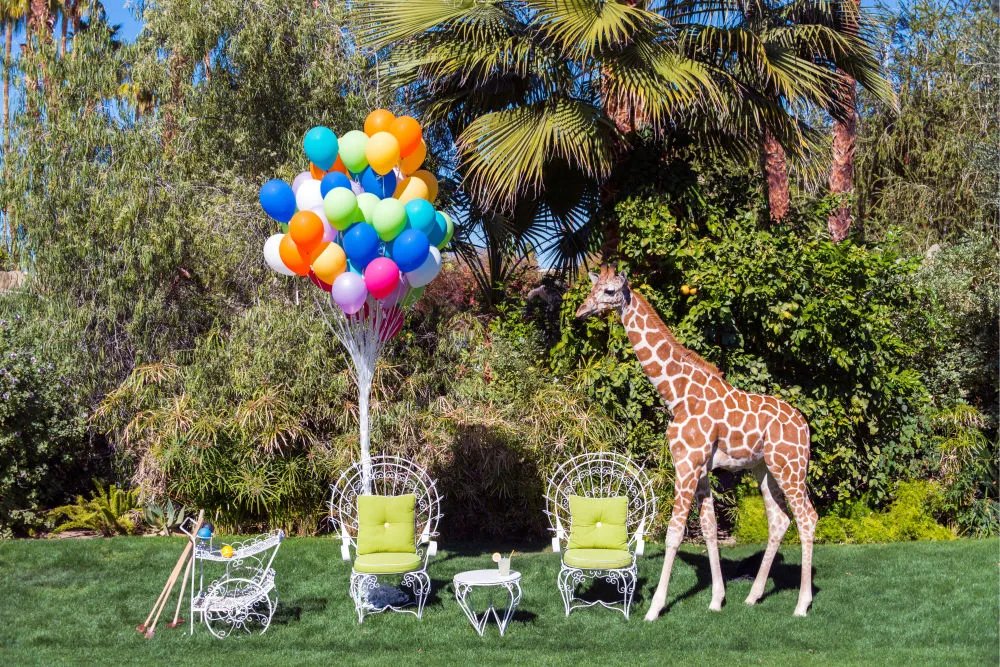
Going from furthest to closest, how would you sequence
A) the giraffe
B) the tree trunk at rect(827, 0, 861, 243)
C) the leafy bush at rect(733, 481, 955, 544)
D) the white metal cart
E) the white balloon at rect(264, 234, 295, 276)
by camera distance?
1. the tree trunk at rect(827, 0, 861, 243)
2. the leafy bush at rect(733, 481, 955, 544)
3. the white balloon at rect(264, 234, 295, 276)
4. the giraffe
5. the white metal cart

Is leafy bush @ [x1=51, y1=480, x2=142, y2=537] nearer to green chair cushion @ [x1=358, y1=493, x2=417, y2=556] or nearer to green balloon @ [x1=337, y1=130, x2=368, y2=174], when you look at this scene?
green chair cushion @ [x1=358, y1=493, x2=417, y2=556]

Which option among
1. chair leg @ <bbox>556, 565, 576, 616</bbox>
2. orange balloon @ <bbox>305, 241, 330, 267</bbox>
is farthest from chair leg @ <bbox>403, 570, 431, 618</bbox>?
orange balloon @ <bbox>305, 241, 330, 267</bbox>

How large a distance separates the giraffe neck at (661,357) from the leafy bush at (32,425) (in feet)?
23.1

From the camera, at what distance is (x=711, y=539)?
24.2ft

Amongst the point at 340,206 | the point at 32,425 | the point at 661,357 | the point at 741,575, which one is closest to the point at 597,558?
the point at 661,357

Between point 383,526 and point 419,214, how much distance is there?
8.42 feet

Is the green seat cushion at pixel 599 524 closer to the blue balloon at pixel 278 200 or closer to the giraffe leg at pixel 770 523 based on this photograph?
the giraffe leg at pixel 770 523

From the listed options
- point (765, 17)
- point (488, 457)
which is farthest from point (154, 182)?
point (765, 17)

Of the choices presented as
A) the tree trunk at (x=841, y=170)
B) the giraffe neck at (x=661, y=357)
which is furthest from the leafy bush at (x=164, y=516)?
the tree trunk at (x=841, y=170)

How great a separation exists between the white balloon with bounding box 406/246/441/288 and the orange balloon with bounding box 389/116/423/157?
0.87 m

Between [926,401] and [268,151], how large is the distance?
27.1ft

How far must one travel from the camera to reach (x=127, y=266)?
35.0 feet

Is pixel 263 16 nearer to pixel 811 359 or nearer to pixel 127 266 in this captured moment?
pixel 127 266

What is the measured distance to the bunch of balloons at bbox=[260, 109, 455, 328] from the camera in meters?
7.20
